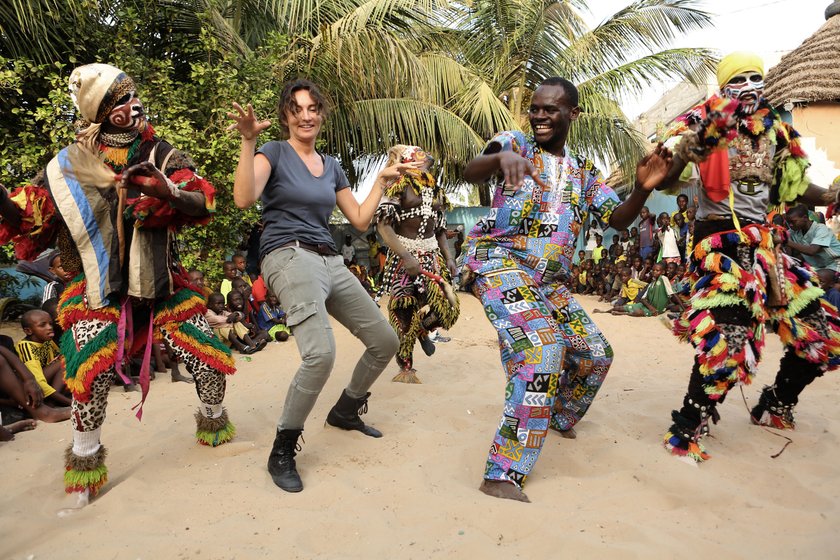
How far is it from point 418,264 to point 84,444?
8.75 feet

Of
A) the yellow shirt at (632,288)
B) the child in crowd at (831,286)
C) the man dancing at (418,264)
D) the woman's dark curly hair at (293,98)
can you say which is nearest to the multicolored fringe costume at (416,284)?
the man dancing at (418,264)

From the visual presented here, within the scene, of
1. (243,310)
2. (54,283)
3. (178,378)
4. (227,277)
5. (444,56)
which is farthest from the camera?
(444,56)

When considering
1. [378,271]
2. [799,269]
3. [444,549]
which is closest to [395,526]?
[444,549]

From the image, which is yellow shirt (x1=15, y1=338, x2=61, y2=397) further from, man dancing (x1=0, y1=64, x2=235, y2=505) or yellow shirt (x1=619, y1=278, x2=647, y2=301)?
yellow shirt (x1=619, y1=278, x2=647, y2=301)

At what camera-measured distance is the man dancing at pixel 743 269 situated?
310 cm

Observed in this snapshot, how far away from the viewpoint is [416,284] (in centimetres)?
493

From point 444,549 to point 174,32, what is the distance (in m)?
9.45

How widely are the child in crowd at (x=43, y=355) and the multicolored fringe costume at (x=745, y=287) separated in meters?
4.50

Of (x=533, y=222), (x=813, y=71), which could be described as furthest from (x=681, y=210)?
(x=533, y=222)

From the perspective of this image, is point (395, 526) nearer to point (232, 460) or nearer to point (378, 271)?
point (232, 460)

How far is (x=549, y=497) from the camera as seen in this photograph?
8.91 ft

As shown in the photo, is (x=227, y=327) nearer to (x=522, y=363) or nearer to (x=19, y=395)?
(x=19, y=395)

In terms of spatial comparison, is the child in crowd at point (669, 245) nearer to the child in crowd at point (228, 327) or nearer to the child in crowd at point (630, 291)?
the child in crowd at point (630, 291)

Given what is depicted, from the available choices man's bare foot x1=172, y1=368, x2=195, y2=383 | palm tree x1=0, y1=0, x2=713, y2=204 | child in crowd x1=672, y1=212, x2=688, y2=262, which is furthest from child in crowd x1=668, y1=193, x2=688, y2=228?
man's bare foot x1=172, y1=368, x2=195, y2=383
